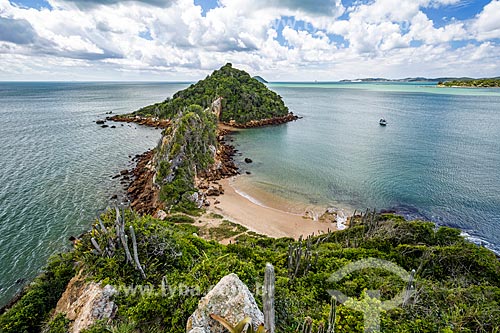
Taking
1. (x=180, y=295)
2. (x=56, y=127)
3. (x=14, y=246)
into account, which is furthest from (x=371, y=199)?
(x=56, y=127)

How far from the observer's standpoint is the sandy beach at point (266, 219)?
25.5m

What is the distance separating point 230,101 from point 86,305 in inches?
2898

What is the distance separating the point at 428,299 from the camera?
9.60 metres

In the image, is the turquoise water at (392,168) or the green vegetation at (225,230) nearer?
the green vegetation at (225,230)

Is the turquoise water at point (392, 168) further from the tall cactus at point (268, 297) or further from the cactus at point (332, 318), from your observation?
the tall cactus at point (268, 297)

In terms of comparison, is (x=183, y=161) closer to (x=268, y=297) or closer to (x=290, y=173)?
(x=290, y=173)

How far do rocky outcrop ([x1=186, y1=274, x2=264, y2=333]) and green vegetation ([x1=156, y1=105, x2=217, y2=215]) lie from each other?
19956mm

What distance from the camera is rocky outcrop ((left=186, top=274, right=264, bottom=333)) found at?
7.15 metres

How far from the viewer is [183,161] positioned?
33.5 meters

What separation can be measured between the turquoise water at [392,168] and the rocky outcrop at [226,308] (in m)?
25.2

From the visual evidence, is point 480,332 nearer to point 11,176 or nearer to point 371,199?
point 371,199

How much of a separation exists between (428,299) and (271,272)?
8.30 meters

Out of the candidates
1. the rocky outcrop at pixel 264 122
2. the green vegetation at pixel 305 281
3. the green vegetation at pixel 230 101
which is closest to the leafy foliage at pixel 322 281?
the green vegetation at pixel 305 281

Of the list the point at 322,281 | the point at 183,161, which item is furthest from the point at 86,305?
the point at 183,161
